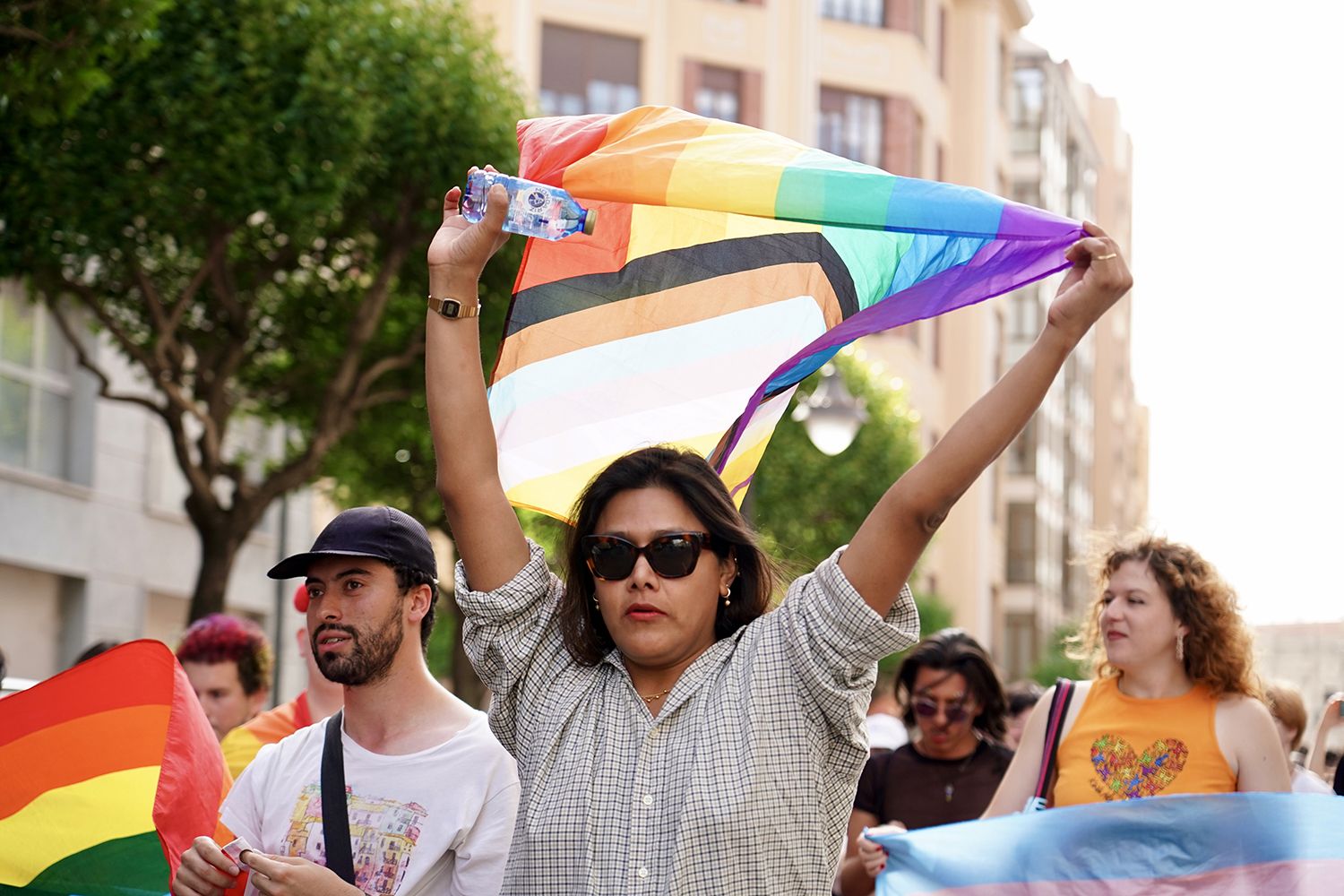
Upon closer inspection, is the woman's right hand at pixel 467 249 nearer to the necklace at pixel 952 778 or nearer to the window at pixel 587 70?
the necklace at pixel 952 778

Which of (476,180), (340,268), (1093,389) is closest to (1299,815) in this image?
(476,180)

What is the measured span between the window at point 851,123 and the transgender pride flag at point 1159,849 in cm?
3600

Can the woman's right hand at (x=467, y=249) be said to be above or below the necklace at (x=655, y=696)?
above

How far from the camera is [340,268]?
1952cm

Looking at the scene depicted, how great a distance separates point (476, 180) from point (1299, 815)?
271cm

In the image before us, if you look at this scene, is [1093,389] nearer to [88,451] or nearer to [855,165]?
[88,451]

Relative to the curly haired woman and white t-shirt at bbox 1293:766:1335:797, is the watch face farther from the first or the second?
white t-shirt at bbox 1293:766:1335:797

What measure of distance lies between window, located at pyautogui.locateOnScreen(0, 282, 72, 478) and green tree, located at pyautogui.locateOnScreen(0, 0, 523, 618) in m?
0.41

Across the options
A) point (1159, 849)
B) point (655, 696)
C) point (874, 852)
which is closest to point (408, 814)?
point (655, 696)

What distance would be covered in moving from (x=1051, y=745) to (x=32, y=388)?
15.9m

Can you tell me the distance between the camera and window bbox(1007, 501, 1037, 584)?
180 ft

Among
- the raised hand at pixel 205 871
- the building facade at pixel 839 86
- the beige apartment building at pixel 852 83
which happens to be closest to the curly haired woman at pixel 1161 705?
the raised hand at pixel 205 871

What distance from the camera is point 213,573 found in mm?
16266

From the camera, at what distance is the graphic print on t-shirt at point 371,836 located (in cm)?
392
